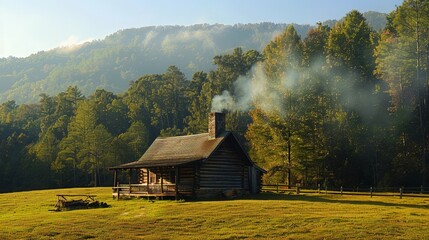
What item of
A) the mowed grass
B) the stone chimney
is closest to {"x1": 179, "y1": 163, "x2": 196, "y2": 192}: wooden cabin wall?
the stone chimney

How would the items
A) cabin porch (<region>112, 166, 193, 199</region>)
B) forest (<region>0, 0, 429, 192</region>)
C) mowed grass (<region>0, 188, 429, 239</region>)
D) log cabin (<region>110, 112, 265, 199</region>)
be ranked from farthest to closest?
forest (<region>0, 0, 429, 192</region>), log cabin (<region>110, 112, 265, 199</region>), cabin porch (<region>112, 166, 193, 199</region>), mowed grass (<region>0, 188, 429, 239</region>)

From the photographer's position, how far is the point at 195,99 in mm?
112500

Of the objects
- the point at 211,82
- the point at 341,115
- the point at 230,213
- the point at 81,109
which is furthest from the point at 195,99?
the point at 230,213

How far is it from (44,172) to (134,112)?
3014 centimetres

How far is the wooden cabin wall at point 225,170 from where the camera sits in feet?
146

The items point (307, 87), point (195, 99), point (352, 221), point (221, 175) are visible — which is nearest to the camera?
point (352, 221)

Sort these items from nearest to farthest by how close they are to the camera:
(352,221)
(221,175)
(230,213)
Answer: (352,221) < (230,213) < (221,175)

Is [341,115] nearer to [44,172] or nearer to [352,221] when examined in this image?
[352,221]

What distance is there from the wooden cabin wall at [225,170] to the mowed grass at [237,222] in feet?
26.4

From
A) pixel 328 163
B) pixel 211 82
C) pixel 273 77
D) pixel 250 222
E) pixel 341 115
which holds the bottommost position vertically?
pixel 250 222

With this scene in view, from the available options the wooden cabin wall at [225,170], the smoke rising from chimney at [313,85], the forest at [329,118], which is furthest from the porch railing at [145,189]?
the smoke rising from chimney at [313,85]

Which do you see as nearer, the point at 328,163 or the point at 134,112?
the point at 328,163

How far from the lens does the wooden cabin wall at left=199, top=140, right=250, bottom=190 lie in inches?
1754

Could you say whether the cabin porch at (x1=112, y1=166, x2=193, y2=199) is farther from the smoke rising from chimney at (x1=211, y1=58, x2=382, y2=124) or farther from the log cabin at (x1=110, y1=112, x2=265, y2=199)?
the smoke rising from chimney at (x1=211, y1=58, x2=382, y2=124)
